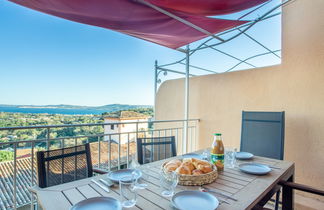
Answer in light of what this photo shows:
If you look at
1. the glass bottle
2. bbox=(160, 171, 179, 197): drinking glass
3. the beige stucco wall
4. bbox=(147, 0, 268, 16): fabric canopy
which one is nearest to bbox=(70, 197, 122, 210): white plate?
bbox=(160, 171, 179, 197): drinking glass

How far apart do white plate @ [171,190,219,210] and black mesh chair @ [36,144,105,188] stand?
896 mm

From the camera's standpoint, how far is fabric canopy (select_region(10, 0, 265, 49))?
5.59 ft

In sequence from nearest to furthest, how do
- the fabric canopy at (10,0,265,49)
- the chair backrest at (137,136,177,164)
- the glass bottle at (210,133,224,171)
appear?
the glass bottle at (210,133,224,171) → the fabric canopy at (10,0,265,49) → the chair backrest at (137,136,177,164)

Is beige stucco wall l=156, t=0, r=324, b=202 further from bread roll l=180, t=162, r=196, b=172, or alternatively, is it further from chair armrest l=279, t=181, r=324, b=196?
bread roll l=180, t=162, r=196, b=172

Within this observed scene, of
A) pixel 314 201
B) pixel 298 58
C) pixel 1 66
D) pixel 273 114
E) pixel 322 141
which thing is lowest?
pixel 314 201

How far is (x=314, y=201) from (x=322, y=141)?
82 centimetres

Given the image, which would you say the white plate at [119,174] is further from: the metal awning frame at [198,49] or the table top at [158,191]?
the metal awning frame at [198,49]

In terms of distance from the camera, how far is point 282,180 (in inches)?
52.9

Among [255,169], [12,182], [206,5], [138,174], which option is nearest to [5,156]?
[12,182]

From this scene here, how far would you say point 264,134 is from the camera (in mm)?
2236

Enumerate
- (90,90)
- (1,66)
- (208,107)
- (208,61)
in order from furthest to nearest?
(90,90), (1,66), (208,61), (208,107)

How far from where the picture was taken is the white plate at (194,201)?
0.85 m

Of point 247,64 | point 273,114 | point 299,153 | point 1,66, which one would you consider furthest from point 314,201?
point 1,66

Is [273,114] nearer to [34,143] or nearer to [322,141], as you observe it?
[322,141]
